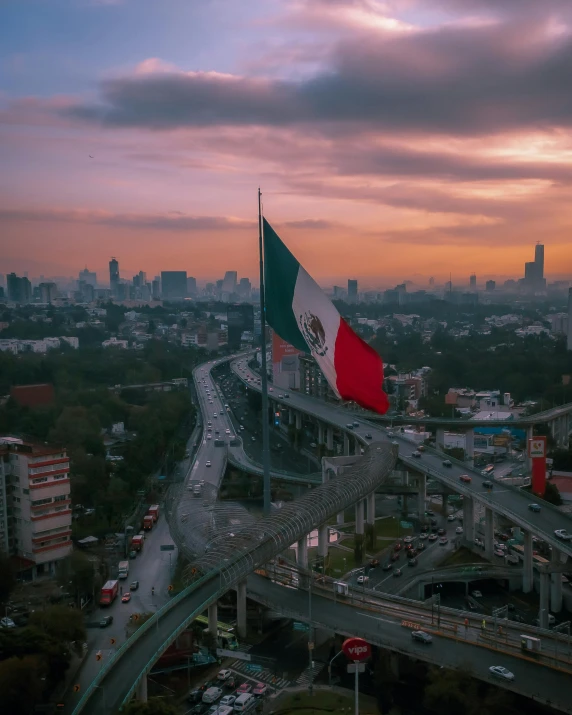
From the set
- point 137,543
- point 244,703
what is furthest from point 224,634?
point 137,543

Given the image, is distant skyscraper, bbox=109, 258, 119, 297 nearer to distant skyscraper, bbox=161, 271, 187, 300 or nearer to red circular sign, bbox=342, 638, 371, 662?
distant skyscraper, bbox=161, 271, 187, 300

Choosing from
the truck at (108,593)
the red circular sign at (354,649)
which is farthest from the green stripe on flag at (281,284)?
the truck at (108,593)

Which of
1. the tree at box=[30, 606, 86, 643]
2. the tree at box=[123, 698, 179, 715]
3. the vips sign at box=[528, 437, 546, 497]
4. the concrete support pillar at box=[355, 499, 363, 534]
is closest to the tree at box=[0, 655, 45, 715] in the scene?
the tree at box=[30, 606, 86, 643]

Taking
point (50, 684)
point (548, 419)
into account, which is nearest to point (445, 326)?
point (548, 419)

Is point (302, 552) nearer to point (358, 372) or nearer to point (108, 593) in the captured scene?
point (108, 593)

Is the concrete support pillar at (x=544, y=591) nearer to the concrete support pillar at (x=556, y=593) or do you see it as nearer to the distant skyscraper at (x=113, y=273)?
the concrete support pillar at (x=556, y=593)

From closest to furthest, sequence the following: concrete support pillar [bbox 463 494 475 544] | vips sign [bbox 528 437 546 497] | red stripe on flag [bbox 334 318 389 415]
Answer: red stripe on flag [bbox 334 318 389 415] < concrete support pillar [bbox 463 494 475 544] < vips sign [bbox 528 437 546 497]
